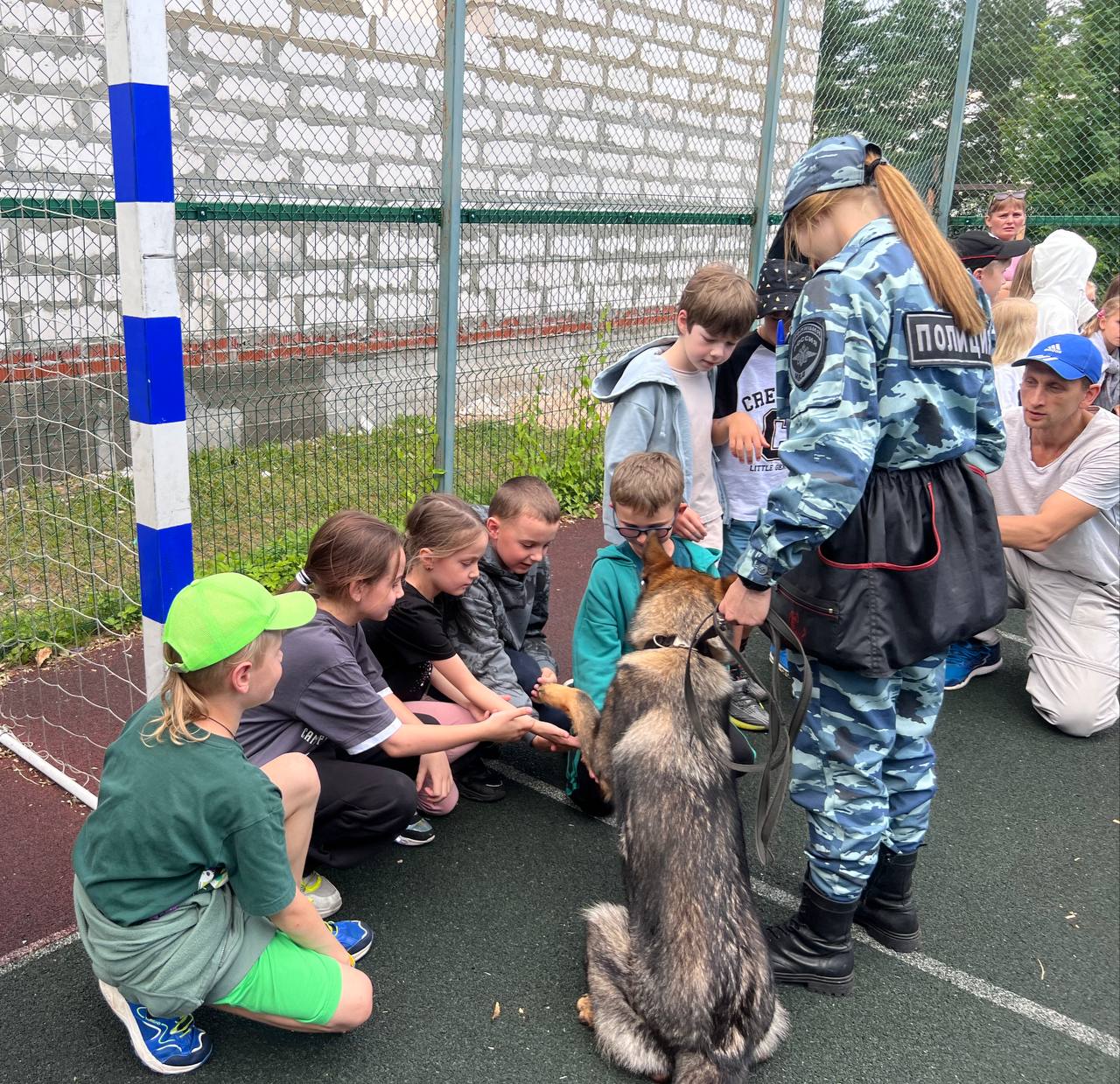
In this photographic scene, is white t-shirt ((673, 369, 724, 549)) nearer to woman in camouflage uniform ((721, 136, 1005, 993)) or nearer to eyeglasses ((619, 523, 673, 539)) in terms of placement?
eyeglasses ((619, 523, 673, 539))

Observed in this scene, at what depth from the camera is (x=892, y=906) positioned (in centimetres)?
312

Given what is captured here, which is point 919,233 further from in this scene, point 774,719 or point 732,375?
point 732,375

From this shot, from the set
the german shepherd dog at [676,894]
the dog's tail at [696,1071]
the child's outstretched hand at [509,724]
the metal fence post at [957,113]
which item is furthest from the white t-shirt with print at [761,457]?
the metal fence post at [957,113]

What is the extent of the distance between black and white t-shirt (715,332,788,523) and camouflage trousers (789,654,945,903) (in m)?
1.70

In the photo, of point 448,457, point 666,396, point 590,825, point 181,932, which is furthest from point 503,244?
point 181,932

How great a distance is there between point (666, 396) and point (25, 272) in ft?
13.2

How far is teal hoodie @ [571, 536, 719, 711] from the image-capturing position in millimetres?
3533

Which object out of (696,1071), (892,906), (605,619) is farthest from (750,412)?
(696,1071)

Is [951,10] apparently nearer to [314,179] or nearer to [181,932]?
[314,179]

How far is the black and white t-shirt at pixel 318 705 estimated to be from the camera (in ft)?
9.29

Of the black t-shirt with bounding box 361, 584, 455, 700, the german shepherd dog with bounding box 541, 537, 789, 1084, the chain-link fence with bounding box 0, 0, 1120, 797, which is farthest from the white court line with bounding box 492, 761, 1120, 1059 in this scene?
the chain-link fence with bounding box 0, 0, 1120, 797

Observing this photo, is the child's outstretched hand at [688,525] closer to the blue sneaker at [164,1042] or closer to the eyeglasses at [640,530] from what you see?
the eyeglasses at [640,530]

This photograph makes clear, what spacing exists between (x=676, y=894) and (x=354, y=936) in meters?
1.05

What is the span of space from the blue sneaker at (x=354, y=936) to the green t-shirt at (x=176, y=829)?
2.28 feet
